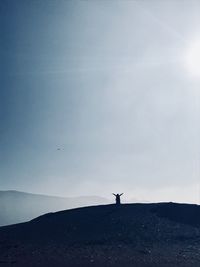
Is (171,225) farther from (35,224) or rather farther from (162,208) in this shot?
(35,224)

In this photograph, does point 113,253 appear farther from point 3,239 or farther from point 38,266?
point 3,239

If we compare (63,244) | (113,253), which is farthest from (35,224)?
(113,253)

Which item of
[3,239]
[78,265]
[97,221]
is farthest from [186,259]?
[3,239]

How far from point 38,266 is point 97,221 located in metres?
13.8

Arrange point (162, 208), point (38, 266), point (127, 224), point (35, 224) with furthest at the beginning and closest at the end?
point (162, 208) → point (35, 224) → point (127, 224) → point (38, 266)

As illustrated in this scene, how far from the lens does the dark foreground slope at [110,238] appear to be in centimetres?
2297

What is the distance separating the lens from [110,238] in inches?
1147

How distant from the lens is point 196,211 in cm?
3756

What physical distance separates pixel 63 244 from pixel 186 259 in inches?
392

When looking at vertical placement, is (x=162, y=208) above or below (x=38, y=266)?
above

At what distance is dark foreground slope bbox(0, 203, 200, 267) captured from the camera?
22969 millimetres

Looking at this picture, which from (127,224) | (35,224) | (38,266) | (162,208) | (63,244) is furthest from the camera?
(162,208)

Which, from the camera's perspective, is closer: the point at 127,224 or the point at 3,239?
the point at 3,239

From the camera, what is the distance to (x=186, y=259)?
23266 mm
